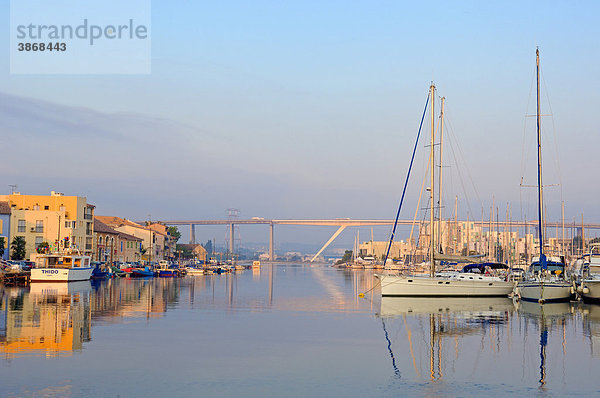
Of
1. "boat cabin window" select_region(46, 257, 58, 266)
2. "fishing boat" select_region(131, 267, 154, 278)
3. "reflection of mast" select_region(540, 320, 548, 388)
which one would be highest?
"boat cabin window" select_region(46, 257, 58, 266)

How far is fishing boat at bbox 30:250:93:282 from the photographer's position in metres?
66.7

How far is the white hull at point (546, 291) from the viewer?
4275cm

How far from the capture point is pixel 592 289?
146ft

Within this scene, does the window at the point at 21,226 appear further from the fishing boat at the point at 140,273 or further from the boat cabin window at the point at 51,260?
the boat cabin window at the point at 51,260

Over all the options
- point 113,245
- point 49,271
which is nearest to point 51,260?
point 49,271

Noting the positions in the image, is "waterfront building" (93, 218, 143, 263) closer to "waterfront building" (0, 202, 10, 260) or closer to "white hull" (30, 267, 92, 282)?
"waterfront building" (0, 202, 10, 260)

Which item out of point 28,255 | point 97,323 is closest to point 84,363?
point 97,323

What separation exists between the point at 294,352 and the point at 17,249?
2903 inches

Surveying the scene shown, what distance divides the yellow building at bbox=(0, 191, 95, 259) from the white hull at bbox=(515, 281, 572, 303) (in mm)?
63376

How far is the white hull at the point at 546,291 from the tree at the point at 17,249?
2581 inches

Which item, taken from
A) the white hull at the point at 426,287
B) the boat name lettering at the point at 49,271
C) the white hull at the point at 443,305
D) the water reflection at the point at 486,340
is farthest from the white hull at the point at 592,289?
the boat name lettering at the point at 49,271

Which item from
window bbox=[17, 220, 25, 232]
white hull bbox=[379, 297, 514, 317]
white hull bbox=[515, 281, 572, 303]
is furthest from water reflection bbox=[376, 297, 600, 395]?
window bbox=[17, 220, 25, 232]

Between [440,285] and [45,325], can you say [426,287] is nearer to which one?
[440,285]

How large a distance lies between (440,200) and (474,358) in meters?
29.9
